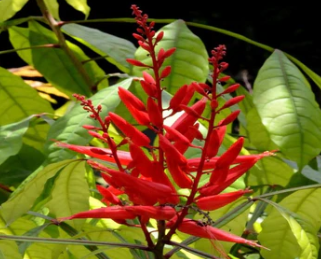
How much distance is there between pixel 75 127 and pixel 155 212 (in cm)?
26

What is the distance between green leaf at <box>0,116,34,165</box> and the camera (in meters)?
0.82

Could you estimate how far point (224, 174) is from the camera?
22.4 inches

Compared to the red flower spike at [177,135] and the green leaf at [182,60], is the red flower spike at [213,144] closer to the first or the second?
the red flower spike at [177,135]

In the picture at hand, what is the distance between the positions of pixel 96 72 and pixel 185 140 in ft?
2.14

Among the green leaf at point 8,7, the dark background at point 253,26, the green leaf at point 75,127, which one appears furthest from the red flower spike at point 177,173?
the dark background at point 253,26

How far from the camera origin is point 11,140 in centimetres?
84

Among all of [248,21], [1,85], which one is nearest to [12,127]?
[1,85]

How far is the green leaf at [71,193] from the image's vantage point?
0.70m

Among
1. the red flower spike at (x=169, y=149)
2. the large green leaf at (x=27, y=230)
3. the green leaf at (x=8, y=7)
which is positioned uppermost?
the green leaf at (x=8, y=7)

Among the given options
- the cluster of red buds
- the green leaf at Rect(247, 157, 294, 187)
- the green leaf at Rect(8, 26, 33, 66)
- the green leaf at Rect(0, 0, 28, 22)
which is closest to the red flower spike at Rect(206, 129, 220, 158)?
the cluster of red buds

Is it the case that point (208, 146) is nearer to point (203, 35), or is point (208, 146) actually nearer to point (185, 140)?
point (185, 140)

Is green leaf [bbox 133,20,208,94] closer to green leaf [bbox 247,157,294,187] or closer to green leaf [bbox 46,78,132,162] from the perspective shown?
A: green leaf [bbox 46,78,132,162]

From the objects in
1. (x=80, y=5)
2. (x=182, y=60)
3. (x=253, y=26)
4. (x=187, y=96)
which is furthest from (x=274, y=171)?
(x=253, y=26)

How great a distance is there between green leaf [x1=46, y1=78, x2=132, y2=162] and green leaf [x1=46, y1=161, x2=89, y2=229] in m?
0.05
